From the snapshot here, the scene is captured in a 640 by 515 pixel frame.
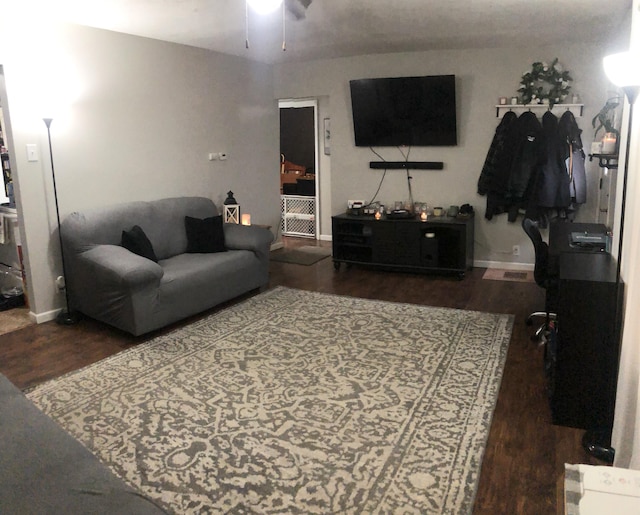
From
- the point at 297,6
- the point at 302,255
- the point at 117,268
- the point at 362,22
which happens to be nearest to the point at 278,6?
the point at 297,6

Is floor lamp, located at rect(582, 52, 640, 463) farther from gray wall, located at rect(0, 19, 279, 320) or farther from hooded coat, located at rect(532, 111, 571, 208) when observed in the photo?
gray wall, located at rect(0, 19, 279, 320)

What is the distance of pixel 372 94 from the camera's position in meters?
5.90

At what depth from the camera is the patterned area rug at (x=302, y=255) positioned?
20.9 ft

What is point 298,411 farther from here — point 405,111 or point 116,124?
point 405,111

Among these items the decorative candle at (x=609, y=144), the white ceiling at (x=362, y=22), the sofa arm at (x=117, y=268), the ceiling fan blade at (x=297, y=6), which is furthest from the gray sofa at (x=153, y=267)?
the decorative candle at (x=609, y=144)

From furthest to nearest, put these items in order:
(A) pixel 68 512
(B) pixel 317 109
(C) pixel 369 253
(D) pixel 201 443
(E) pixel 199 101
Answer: (B) pixel 317 109 → (C) pixel 369 253 → (E) pixel 199 101 → (D) pixel 201 443 → (A) pixel 68 512

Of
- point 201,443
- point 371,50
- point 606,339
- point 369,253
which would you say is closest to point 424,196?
point 369,253

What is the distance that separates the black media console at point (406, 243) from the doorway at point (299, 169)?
1894 mm

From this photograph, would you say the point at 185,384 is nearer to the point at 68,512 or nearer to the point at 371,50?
the point at 68,512

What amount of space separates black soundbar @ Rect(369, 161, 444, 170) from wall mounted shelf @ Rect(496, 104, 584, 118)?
83 centimetres

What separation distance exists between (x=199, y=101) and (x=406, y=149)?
7.81 feet

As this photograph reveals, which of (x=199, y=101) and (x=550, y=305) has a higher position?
(x=199, y=101)

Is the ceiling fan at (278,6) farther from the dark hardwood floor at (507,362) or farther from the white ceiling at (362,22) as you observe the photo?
the dark hardwood floor at (507,362)

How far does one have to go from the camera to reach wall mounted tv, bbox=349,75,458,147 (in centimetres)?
561
